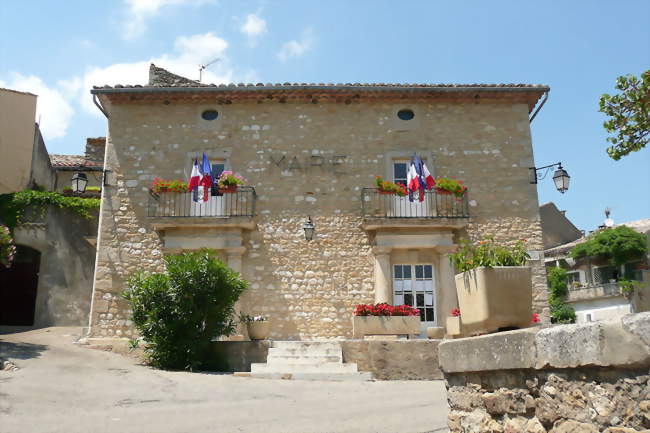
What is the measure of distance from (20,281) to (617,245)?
2478cm

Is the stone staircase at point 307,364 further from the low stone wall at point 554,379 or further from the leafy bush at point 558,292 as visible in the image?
the leafy bush at point 558,292

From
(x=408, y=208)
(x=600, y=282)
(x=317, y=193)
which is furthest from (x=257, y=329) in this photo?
(x=600, y=282)

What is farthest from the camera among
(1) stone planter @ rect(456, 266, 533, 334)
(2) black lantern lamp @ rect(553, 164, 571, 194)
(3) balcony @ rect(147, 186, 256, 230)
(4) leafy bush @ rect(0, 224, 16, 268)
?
(3) balcony @ rect(147, 186, 256, 230)

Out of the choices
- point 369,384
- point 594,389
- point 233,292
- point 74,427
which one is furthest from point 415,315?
point 594,389

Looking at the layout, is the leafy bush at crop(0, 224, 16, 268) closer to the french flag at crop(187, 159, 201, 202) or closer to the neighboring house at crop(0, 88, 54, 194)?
the french flag at crop(187, 159, 201, 202)

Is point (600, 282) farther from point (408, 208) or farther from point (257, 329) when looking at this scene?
point (257, 329)

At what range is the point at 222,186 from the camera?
12.9 metres

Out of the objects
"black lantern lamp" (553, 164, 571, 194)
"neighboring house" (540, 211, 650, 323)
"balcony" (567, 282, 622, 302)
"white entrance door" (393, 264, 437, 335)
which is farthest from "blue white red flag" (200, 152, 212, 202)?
"balcony" (567, 282, 622, 302)

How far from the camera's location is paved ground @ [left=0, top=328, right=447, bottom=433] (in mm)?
5641

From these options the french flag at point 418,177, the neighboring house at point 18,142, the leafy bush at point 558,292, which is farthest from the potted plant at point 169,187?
the leafy bush at point 558,292

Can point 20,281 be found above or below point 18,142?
below

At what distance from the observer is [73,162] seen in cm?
1933

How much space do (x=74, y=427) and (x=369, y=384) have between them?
438 centimetres

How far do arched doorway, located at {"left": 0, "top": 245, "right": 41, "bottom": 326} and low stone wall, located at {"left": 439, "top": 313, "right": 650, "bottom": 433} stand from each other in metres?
14.1
